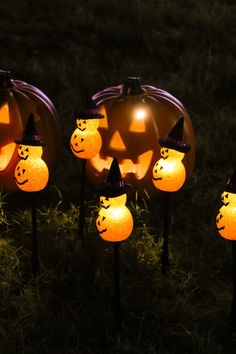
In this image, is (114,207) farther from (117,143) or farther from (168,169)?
(117,143)

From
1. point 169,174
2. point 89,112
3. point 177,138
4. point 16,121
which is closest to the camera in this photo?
point 177,138

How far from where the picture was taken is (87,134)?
3.57 metres

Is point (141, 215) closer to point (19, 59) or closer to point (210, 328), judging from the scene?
point (210, 328)

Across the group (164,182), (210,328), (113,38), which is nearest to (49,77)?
(113,38)

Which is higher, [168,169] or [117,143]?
[117,143]

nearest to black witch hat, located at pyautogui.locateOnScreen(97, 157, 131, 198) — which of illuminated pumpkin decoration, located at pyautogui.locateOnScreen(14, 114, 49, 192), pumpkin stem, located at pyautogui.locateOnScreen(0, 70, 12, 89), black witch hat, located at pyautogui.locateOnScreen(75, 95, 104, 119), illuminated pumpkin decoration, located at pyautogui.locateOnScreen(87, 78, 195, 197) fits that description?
illuminated pumpkin decoration, located at pyautogui.locateOnScreen(14, 114, 49, 192)

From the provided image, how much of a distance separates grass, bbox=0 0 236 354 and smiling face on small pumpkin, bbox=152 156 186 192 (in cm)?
63

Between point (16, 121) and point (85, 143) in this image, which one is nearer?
point (85, 143)

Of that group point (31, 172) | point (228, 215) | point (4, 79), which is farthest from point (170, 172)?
point (4, 79)

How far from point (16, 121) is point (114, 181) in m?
1.69

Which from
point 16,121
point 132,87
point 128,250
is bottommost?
point 128,250

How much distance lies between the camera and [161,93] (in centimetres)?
446

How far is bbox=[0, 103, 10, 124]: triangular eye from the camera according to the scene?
4223mm

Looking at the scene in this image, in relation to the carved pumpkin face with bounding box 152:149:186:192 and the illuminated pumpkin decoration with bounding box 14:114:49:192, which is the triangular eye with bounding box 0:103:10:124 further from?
the carved pumpkin face with bounding box 152:149:186:192
